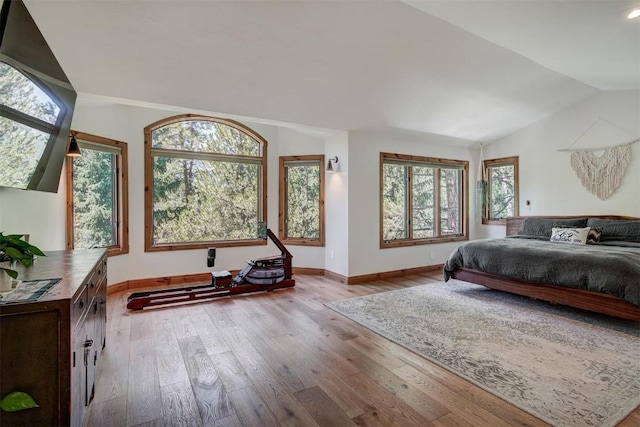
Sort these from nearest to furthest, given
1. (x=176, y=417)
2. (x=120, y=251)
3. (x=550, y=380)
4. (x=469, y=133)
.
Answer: (x=176, y=417) < (x=550, y=380) < (x=120, y=251) < (x=469, y=133)

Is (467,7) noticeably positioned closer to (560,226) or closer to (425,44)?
(425,44)

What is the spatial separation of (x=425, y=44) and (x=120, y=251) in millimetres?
4573

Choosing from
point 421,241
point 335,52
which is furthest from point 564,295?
point 335,52

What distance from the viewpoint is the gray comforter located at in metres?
3.00

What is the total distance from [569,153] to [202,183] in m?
6.04

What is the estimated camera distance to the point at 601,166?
15.9 feet

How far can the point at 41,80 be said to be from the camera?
7.27 ft

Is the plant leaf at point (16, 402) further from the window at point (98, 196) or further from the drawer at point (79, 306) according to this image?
the window at point (98, 196)

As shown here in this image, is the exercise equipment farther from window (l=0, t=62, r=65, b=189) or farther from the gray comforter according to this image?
the gray comforter

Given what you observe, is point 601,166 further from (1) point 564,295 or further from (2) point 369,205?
(2) point 369,205

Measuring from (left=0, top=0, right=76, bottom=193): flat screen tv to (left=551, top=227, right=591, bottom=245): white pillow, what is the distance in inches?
231

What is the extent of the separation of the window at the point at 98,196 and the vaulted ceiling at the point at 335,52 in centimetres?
119

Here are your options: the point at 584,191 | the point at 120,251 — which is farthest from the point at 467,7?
the point at 120,251

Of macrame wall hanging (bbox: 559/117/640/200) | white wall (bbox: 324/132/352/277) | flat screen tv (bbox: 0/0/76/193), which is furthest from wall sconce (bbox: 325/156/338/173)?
macrame wall hanging (bbox: 559/117/640/200)
